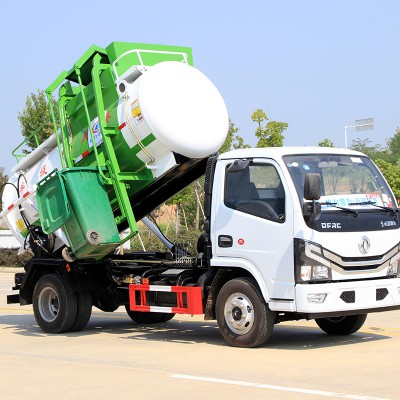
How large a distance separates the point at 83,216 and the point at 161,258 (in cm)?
210

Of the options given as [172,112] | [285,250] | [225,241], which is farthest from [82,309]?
[285,250]

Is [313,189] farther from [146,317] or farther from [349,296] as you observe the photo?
[146,317]

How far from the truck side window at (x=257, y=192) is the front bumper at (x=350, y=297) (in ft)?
3.18

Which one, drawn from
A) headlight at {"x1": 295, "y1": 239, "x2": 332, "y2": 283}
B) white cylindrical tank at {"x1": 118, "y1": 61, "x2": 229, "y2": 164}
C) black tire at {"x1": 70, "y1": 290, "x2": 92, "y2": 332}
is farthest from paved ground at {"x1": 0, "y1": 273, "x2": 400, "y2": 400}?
white cylindrical tank at {"x1": 118, "y1": 61, "x2": 229, "y2": 164}

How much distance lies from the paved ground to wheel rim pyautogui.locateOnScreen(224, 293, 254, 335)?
0.99 feet

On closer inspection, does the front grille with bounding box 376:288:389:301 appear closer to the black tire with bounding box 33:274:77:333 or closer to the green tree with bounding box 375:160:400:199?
the black tire with bounding box 33:274:77:333

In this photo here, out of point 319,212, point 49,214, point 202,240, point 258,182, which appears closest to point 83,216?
point 49,214

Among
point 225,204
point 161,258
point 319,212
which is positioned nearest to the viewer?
point 319,212

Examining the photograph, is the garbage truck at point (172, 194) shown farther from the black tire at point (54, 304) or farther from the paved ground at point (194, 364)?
the paved ground at point (194, 364)

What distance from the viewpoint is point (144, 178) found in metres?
12.8

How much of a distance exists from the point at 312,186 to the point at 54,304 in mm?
5003

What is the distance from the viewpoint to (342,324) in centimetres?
1252

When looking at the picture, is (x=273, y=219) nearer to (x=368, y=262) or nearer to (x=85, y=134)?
(x=368, y=262)

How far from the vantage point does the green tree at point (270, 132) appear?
115 ft
